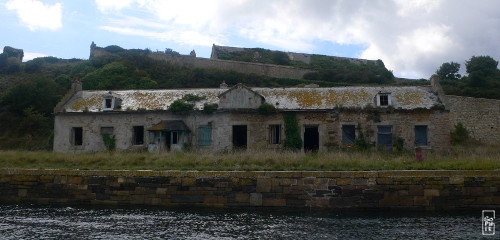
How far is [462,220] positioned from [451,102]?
26950 mm

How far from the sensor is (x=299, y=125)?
25344 millimetres

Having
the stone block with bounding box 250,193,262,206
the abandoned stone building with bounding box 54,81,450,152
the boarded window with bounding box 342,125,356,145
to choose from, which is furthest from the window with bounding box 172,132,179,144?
the stone block with bounding box 250,193,262,206

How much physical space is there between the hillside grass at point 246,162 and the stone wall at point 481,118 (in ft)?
62.3

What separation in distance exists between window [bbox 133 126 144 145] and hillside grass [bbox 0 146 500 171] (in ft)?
21.5

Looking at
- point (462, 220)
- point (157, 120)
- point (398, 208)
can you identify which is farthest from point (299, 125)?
point (462, 220)

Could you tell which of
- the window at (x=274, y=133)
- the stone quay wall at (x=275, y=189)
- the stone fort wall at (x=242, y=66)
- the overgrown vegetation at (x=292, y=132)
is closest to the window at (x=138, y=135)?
the window at (x=274, y=133)

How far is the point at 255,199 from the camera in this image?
15383 millimetres

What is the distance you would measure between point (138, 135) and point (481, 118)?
29.0 meters

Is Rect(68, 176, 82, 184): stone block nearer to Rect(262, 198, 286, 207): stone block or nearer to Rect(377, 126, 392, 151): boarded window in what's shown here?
Rect(262, 198, 286, 207): stone block

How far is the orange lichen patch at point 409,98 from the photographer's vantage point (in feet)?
81.6

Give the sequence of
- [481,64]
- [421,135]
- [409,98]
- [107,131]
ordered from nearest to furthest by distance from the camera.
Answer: [421,135] < [409,98] < [107,131] < [481,64]

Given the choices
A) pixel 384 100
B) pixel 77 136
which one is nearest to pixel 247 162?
pixel 384 100

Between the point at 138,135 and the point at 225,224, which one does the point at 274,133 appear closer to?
the point at 138,135

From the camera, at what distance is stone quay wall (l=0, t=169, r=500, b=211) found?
583 inches
